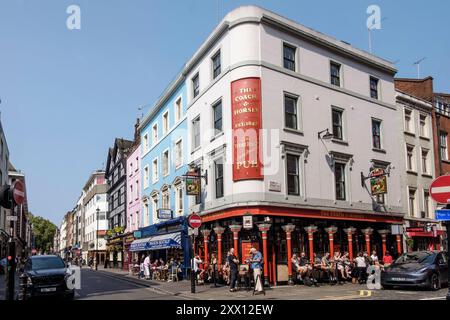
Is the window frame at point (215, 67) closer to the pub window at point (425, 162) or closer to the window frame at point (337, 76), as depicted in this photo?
the window frame at point (337, 76)

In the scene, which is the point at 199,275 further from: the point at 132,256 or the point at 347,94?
the point at 132,256

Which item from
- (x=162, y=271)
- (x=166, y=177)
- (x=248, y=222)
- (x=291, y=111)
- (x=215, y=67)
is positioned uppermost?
(x=215, y=67)

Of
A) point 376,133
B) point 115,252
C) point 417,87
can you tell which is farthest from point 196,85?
point 115,252

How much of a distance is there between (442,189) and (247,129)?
13.7 metres

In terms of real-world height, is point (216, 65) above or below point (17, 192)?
above

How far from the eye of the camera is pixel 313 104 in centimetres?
2600

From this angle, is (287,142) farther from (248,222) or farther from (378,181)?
(378,181)

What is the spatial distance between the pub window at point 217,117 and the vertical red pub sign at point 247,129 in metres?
2.08

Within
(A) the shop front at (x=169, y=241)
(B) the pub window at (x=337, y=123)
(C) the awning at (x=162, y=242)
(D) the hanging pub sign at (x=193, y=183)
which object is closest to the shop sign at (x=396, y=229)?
(B) the pub window at (x=337, y=123)

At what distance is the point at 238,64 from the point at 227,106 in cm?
215

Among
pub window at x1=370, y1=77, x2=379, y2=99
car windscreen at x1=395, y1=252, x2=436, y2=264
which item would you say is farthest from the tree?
car windscreen at x1=395, y1=252, x2=436, y2=264

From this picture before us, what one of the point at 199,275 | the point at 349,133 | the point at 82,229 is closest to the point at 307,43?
the point at 349,133

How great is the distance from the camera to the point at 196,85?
1170 inches

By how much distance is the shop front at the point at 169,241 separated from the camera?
1168 inches
